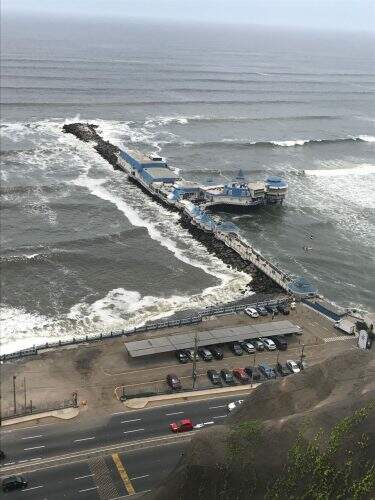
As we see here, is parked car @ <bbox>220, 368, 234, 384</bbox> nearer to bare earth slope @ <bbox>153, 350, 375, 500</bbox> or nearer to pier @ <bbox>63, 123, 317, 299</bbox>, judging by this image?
pier @ <bbox>63, 123, 317, 299</bbox>

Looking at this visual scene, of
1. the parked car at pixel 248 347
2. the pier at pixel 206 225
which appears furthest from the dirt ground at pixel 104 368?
the pier at pixel 206 225

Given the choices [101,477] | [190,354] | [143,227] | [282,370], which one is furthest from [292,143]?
[101,477]

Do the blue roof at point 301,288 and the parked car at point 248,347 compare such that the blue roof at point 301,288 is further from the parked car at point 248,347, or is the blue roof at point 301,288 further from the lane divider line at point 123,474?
the lane divider line at point 123,474

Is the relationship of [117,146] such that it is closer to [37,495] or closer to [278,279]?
[278,279]

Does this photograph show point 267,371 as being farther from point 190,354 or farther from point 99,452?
point 99,452

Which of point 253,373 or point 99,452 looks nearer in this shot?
point 99,452

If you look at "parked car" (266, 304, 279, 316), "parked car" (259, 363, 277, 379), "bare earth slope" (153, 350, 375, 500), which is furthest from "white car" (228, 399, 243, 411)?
"parked car" (266, 304, 279, 316)

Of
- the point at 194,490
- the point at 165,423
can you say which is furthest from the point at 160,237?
the point at 194,490
